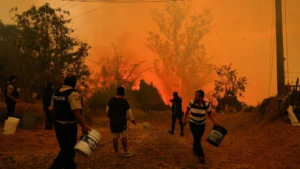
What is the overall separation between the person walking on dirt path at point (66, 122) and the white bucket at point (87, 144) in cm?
11

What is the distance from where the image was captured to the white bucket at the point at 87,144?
4.81 metres

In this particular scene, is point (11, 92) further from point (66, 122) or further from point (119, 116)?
point (66, 122)

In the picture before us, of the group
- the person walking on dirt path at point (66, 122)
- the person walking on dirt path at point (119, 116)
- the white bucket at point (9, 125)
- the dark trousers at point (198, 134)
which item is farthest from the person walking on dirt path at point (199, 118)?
the white bucket at point (9, 125)

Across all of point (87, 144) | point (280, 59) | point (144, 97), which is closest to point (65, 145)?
point (87, 144)

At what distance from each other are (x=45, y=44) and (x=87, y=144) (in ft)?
39.4

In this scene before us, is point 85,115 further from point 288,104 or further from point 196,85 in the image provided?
point 196,85

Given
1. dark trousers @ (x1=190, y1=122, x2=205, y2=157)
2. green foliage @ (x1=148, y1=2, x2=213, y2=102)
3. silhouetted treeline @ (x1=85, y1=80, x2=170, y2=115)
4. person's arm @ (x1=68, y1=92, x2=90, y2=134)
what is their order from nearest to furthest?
1. person's arm @ (x1=68, y1=92, x2=90, y2=134)
2. dark trousers @ (x1=190, y1=122, x2=205, y2=157)
3. silhouetted treeline @ (x1=85, y1=80, x2=170, y2=115)
4. green foliage @ (x1=148, y1=2, x2=213, y2=102)

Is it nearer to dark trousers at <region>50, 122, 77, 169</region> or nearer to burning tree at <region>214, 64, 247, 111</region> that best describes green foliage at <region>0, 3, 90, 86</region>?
dark trousers at <region>50, 122, 77, 169</region>

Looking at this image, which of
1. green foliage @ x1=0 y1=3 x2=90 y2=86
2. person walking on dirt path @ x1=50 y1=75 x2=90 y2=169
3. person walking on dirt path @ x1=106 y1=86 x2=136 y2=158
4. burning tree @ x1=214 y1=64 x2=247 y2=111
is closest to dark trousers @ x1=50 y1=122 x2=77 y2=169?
person walking on dirt path @ x1=50 y1=75 x2=90 y2=169

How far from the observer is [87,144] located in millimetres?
4895

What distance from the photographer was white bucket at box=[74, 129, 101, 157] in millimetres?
4809

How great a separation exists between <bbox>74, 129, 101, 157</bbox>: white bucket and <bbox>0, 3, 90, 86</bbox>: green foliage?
11.3 m

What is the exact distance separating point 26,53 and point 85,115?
16.7 feet

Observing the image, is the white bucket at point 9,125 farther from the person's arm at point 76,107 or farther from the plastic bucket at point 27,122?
the person's arm at point 76,107
